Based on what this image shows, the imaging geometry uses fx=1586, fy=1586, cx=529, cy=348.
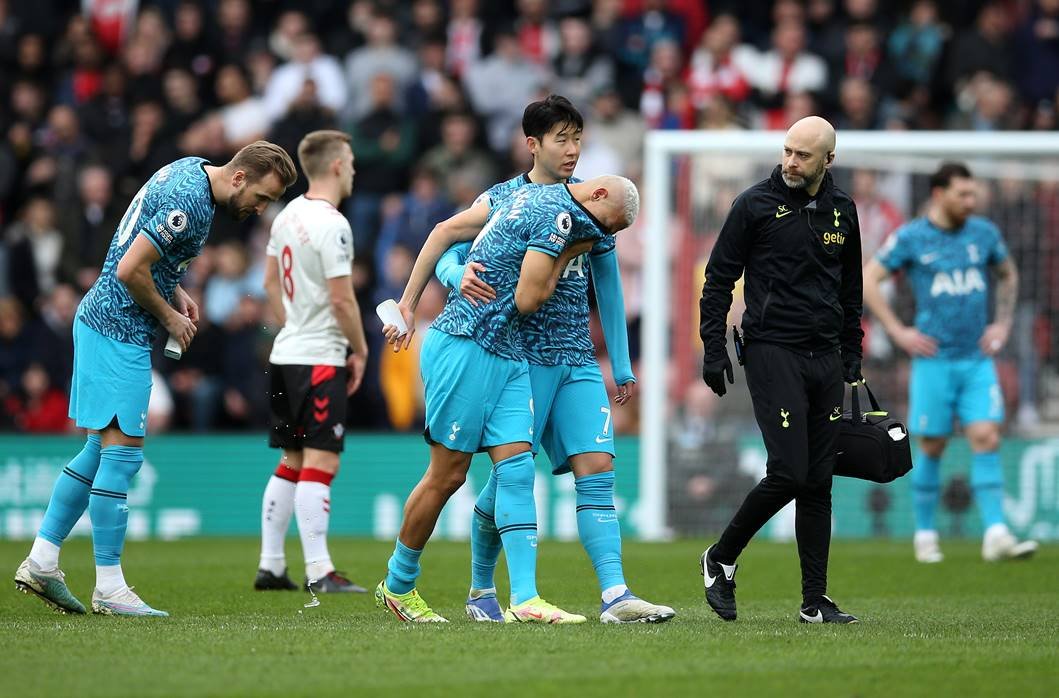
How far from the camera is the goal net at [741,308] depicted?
1520cm

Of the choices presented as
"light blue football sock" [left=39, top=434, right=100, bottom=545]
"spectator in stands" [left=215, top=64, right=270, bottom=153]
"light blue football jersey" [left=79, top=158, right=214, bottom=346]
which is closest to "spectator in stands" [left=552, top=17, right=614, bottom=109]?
"spectator in stands" [left=215, top=64, right=270, bottom=153]

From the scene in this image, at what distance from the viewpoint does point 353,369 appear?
34.0ft

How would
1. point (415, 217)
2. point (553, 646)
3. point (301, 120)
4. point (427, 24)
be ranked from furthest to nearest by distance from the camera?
1. point (427, 24)
2. point (301, 120)
3. point (415, 217)
4. point (553, 646)

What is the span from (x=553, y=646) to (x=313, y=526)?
11.5 feet

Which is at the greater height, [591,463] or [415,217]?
[415,217]

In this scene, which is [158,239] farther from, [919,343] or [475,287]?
[919,343]

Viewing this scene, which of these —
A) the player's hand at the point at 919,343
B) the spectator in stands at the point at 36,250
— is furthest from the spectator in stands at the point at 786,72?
the spectator in stands at the point at 36,250

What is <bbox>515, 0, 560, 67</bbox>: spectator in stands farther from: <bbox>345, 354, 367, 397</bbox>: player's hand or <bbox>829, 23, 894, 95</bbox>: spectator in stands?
<bbox>345, 354, 367, 397</bbox>: player's hand

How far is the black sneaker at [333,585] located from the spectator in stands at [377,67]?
10.4 m

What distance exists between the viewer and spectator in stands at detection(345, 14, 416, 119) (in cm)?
1958

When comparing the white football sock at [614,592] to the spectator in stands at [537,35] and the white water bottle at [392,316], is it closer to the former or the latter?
the white water bottle at [392,316]

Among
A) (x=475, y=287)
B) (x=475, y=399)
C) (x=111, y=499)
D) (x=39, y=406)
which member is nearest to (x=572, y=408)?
(x=475, y=399)

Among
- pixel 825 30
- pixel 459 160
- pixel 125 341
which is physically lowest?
pixel 125 341

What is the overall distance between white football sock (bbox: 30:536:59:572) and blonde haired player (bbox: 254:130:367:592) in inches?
71.6
